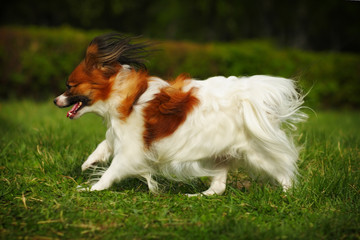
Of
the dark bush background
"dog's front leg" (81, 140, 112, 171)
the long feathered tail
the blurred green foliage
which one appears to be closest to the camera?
the long feathered tail

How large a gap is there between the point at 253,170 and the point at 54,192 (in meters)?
1.89

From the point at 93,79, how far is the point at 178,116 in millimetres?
860

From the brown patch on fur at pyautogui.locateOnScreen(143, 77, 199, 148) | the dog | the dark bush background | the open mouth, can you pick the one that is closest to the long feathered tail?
the dog

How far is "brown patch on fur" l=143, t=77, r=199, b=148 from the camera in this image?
3.59 metres

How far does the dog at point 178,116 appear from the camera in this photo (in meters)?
3.58

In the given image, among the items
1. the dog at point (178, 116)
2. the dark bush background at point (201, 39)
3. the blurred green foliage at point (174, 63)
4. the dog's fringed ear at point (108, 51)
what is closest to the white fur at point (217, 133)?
the dog at point (178, 116)

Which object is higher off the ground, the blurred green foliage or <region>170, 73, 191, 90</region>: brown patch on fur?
<region>170, 73, 191, 90</region>: brown patch on fur

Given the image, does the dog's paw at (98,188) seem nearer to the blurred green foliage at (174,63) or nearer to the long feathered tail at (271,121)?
the long feathered tail at (271,121)

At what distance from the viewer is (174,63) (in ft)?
38.5

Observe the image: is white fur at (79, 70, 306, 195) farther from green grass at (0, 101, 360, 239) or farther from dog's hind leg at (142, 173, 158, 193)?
green grass at (0, 101, 360, 239)

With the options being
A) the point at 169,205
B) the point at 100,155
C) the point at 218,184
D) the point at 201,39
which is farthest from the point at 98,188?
the point at 201,39

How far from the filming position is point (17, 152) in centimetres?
489

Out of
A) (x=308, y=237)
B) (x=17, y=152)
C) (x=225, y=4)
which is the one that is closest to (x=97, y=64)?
(x=17, y=152)

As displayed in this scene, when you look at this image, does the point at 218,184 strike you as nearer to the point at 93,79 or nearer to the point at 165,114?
the point at 165,114
